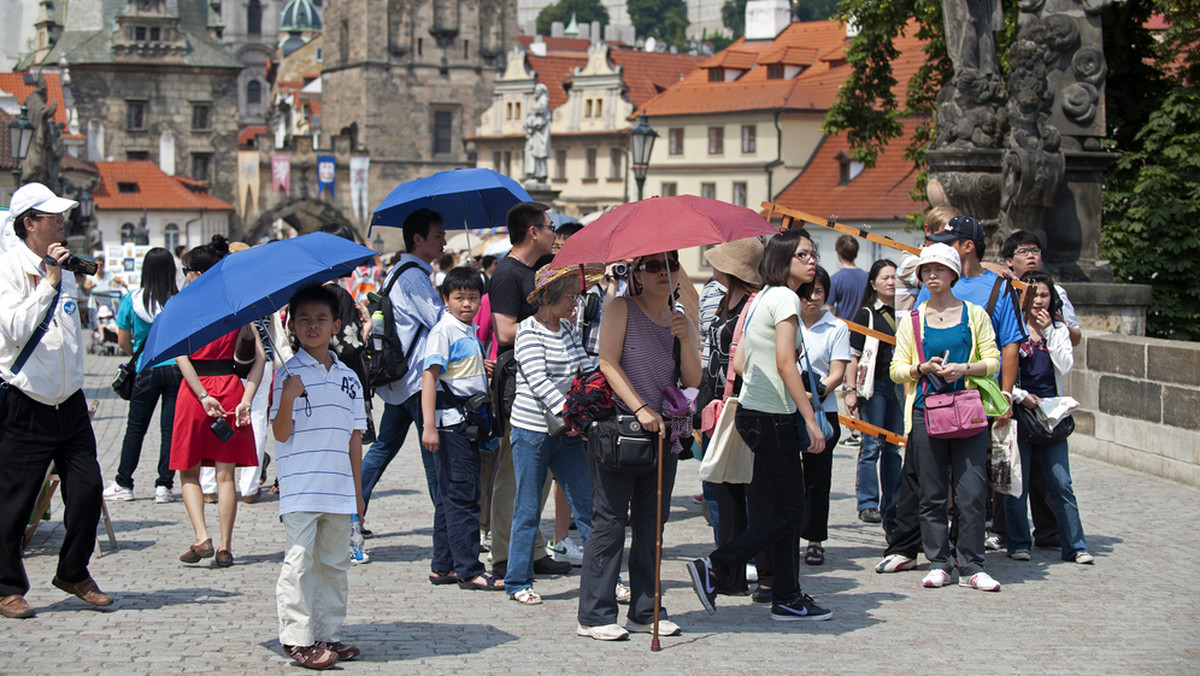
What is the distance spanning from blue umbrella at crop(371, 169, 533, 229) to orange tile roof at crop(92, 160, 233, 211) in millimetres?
71117

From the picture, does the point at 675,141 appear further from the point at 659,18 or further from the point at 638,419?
the point at 659,18

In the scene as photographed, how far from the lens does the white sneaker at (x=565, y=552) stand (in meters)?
8.55

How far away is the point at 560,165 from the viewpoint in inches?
2635

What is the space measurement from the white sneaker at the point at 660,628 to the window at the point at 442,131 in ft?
243

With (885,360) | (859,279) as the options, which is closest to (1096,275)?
(859,279)

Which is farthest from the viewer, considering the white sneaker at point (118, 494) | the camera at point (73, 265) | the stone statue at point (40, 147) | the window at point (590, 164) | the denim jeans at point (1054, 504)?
the window at point (590, 164)

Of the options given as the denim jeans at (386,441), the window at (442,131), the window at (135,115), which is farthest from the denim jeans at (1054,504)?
the window at (135,115)

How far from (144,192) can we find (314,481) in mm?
77482

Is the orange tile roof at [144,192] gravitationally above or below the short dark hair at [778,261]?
above

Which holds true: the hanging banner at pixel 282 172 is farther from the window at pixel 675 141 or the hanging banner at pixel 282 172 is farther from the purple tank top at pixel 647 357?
the purple tank top at pixel 647 357

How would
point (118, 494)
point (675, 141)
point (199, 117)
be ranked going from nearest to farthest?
point (118, 494), point (675, 141), point (199, 117)

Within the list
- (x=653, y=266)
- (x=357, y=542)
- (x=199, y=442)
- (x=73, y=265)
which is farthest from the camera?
(x=357, y=542)

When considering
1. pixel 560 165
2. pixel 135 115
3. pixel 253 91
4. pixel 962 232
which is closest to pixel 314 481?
pixel 962 232

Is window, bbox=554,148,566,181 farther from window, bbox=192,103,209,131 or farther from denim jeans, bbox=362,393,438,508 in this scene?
denim jeans, bbox=362,393,438,508
